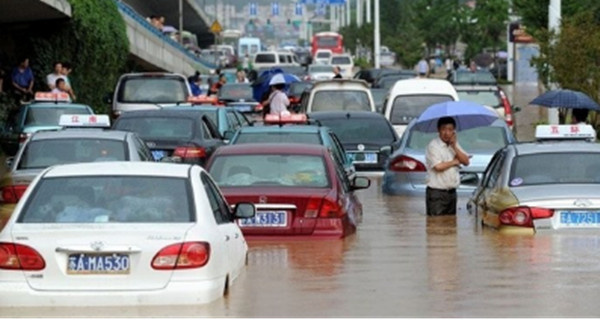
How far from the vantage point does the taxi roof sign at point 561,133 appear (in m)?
18.8

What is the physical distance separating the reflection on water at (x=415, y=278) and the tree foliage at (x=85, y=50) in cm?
2508

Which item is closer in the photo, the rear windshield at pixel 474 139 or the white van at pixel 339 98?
the rear windshield at pixel 474 139

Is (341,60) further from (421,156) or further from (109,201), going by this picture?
(109,201)

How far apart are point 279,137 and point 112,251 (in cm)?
1043

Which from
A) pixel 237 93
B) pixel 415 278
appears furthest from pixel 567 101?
pixel 237 93

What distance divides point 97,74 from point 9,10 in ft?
17.4

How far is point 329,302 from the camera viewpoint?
12.1 metres

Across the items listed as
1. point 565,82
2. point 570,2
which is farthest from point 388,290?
point 570,2

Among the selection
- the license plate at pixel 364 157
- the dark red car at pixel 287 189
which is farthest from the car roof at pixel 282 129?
the license plate at pixel 364 157

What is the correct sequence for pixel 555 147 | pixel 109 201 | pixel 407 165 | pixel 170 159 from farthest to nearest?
pixel 407 165
pixel 170 159
pixel 555 147
pixel 109 201

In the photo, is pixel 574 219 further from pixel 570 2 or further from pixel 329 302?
pixel 570 2

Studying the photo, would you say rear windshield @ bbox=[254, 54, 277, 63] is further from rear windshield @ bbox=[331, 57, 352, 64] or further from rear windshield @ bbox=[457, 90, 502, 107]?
rear windshield @ bbox=[457, 90, 502, 107]

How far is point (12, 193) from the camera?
18.2 m

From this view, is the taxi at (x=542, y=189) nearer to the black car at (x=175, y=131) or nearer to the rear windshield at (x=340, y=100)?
the black car at (x=175, y=131)
